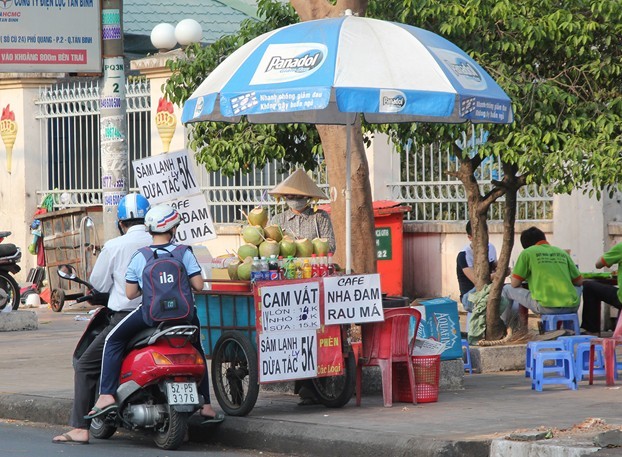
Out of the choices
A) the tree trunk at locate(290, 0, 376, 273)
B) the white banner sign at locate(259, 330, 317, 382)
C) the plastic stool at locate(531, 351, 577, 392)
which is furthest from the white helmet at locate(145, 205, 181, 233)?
the plastic stool at locate(531, 351, 577, 392)

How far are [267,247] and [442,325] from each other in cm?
168

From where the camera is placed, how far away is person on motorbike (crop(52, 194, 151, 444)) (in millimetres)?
8781

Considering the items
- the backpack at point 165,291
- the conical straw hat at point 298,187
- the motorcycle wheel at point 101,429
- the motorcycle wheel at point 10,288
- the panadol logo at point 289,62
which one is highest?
the panadol logo at point 289,62

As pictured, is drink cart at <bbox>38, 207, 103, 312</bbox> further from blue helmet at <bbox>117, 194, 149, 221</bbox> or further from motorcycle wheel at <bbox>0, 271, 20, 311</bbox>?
blue helmet at <bbox>117, 194, 149, 221</bbox>

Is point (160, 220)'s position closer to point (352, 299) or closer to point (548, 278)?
point (352, 299)

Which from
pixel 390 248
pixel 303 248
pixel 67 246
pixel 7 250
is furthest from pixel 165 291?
pixel 67 246

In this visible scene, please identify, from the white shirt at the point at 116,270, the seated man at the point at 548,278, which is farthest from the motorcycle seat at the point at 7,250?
the white shirt at the point at 116,270

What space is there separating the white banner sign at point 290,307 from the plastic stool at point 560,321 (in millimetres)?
3527

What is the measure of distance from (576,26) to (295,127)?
279 centimetres

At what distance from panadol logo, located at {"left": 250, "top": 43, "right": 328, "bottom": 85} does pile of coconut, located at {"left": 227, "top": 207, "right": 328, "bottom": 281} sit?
1269 mm

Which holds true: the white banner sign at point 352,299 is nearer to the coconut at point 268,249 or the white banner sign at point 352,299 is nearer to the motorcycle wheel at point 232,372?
the coconut at point 268,249

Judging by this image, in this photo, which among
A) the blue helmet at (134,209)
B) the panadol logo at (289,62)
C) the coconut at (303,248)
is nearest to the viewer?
the panadol logo at (289,62)

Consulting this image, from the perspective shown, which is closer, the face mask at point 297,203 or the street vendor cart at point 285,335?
the street vendor cart at point 285,335

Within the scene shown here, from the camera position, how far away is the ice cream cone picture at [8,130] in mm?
21500
